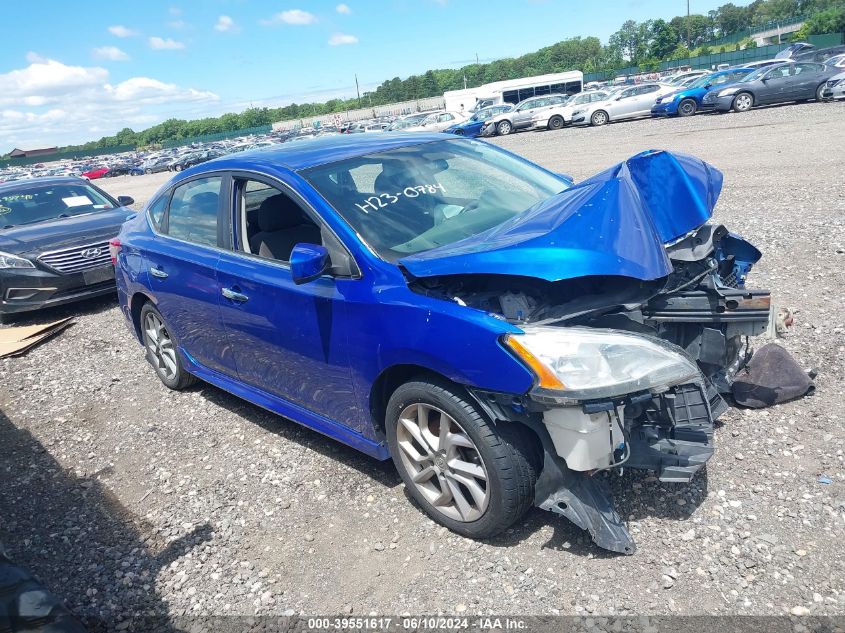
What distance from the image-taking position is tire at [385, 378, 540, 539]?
9.05 feet

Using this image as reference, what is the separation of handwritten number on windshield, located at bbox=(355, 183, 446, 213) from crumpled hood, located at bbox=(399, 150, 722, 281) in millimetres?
533

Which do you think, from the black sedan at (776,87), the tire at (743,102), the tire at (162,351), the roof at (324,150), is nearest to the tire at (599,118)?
the black sedan at (776,87)

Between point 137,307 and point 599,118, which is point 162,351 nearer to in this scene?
point 137,307

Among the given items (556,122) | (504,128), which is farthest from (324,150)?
(504,128)

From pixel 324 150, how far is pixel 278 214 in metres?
0.53

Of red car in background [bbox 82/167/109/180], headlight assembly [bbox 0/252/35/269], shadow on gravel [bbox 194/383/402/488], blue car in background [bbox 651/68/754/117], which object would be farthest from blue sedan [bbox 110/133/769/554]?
red car in background [bbox 82/167/109/180]

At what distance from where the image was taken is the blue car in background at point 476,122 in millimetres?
32531

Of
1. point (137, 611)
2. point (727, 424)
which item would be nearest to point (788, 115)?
point (727, 424)

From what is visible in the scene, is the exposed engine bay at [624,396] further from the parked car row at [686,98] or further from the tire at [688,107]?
the tire at [688,107]

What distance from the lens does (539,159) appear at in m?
17.7

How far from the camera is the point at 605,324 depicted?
2.87 meters

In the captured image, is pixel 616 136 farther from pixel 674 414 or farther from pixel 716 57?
pixel 716 57

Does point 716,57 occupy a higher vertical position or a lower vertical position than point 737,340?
higher

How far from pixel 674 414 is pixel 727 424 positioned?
110 cm
